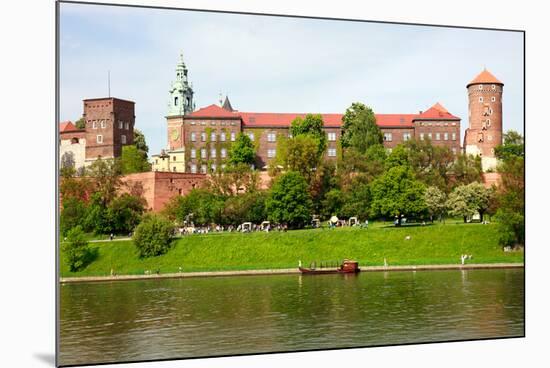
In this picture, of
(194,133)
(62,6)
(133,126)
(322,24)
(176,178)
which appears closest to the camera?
(62,6)

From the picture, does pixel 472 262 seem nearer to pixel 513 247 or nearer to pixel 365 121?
pixel 513 247

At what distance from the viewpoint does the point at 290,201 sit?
13258mm

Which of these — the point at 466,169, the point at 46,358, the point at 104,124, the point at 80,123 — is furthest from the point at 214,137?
the point at 46,358

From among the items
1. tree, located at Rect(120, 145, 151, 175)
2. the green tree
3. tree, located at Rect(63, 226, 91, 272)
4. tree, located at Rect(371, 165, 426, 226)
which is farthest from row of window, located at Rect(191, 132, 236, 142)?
tree, located at Rect(63, 226, 91, 272)

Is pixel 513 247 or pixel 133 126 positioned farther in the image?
pixel 133 126

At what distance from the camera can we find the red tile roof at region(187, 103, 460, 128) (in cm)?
1041

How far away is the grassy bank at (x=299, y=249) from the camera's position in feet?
36.9

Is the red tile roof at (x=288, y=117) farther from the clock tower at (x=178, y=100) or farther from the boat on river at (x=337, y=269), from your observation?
the boat on river at (x=337, y=269)

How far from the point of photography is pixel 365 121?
40.4ft

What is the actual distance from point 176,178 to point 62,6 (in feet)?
25.0

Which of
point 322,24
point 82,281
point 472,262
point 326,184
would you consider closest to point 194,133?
point 326,184

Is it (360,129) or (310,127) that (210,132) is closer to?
(360,129)

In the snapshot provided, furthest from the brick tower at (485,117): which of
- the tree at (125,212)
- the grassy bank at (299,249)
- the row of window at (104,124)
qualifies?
the tree at (125,212)

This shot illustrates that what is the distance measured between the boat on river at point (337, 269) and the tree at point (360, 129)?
186 centimetres
